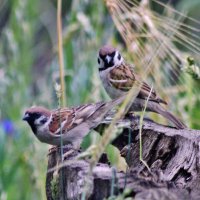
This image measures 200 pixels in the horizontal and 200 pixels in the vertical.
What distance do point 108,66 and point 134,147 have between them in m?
1.26

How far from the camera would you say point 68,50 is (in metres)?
5.37

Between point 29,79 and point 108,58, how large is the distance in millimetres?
1638

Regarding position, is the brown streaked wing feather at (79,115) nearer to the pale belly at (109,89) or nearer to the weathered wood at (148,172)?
the weathered wood at (148,172)

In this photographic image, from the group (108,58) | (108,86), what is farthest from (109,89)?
(108,58)

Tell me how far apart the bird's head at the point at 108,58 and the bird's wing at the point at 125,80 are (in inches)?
1.6

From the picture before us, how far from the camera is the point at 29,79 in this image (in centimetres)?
625

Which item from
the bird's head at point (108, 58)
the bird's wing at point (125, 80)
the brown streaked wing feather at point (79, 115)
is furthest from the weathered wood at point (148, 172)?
the bird's head at point (108, 58)

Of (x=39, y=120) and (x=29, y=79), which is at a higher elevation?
(x=29, y=79)

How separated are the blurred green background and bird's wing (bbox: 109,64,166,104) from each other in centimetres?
18

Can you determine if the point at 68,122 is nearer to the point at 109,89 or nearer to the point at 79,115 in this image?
the point at 79,115

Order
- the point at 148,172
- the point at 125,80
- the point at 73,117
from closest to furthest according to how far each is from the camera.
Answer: the point at 148,172
the point at 73,117
the point at 125,80

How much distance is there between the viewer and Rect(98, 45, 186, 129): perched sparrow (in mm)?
4461

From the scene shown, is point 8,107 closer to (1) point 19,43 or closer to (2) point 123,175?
(1) point 19,43

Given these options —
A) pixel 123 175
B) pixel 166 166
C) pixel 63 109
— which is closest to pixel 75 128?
pixel 63 109
